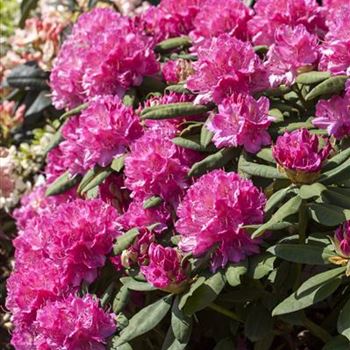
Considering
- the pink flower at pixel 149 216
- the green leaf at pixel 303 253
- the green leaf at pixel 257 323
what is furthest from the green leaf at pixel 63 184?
the green leaf at pixel 303 253

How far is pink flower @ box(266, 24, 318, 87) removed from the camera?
92.3 inches

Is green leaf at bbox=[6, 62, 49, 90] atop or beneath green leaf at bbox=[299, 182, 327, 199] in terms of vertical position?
beneath

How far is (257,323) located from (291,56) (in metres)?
0.71

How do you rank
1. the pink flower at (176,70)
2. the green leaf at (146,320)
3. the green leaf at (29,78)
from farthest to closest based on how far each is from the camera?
the green leaf at (29,78) → the pink flower at (176,70) → the green leaf at (146,320)

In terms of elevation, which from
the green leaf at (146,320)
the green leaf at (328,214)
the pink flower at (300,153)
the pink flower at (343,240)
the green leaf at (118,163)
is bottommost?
the green leaf at (146,320)

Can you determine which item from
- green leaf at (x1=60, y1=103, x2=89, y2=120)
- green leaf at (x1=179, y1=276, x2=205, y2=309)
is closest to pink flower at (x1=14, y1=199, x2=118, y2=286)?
green leaf at (x1=179, y1=276, x2=205, y2=309)

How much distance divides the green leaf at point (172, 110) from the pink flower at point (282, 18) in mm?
409

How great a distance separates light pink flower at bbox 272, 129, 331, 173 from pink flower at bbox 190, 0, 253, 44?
2.74 feet

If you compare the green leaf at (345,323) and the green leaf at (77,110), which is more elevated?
the green leaf at (77,110)

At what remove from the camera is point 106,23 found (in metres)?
2.89

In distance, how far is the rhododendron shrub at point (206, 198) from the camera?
2.01 metres

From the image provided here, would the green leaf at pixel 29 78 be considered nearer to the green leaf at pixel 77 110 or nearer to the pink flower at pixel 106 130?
the green leaf at pixel 77 110

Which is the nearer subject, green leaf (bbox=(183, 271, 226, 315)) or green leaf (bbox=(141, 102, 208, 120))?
green leaf (bbox=(183, 271, 226, 315))

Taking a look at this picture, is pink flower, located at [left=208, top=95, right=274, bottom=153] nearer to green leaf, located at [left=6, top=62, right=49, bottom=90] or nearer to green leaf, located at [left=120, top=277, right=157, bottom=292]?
green leaf, located at [left=120, top=277, right=157, bottom=292]
